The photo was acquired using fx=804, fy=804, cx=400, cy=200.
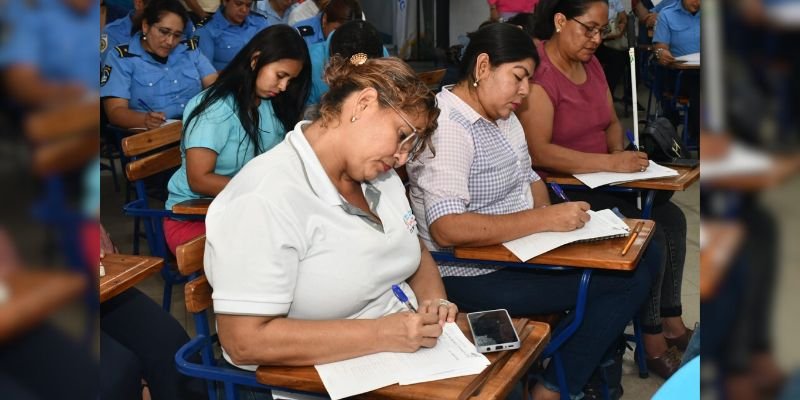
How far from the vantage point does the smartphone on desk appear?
144 cm

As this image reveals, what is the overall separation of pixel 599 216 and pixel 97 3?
1.93 metres

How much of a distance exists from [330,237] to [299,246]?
8cm

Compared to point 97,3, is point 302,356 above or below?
below

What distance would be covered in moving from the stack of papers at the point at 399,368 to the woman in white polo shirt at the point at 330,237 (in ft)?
0.06

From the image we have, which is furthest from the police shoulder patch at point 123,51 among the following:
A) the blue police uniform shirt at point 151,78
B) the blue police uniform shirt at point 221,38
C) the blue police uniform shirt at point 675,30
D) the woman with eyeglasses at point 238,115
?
the blue police uniform shirt at point 675,30

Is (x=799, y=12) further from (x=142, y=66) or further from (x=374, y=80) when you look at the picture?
(x=142, y=66)

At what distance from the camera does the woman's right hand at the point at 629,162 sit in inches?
102

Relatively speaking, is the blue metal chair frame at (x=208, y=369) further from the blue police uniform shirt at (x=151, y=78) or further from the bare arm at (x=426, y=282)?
the blue police uniform shirt at (x=151, y=78)

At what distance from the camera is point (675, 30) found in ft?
17.6

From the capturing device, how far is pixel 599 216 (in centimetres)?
214

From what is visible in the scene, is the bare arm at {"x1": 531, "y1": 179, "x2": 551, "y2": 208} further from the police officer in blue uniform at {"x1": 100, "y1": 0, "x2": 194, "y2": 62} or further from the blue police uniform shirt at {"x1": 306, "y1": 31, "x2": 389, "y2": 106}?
the police officer in blue uniform at {"x1": 100, "y1": 0, "x2": 194, "y2": 62}

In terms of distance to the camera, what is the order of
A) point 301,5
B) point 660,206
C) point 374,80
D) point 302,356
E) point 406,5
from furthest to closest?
point 406,5 → point 301,5 → point 660,206 → point 374,80 → point 302,356

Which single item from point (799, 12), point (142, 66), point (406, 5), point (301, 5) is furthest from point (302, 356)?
point (406, 5)

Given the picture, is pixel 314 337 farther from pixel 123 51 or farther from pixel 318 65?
pixel 123 51
